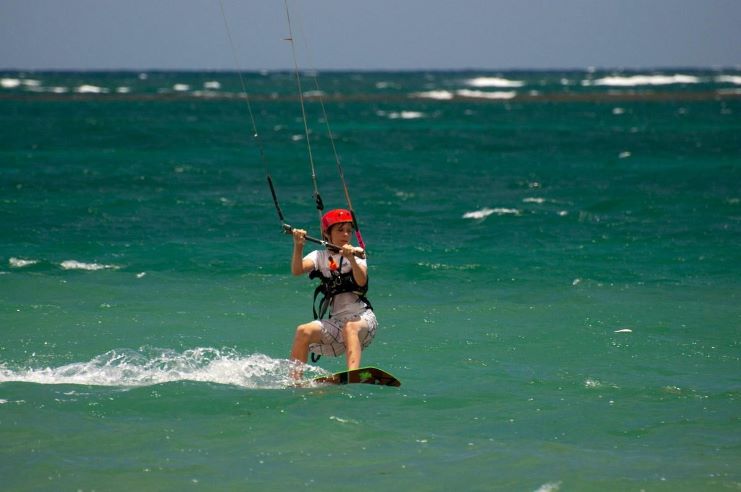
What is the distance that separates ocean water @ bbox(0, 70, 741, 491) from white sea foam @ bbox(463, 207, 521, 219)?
8 cm

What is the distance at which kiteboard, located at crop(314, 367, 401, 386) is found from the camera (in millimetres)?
10094

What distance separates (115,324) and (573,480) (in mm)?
7264

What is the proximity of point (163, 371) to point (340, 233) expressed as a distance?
2.33m

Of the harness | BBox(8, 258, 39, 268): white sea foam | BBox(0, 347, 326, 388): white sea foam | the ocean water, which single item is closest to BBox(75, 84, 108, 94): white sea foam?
the ocean water

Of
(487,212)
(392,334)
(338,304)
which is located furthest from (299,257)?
(487,212)

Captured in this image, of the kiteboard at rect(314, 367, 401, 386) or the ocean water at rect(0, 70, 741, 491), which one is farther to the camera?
the kiteboard at rect(314, 367, 401, 386)

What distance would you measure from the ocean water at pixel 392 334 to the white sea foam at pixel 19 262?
0.22ft

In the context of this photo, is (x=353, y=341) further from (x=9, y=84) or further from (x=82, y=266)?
(x=9, y=84)

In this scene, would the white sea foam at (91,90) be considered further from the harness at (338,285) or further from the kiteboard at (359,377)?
the kiteboard at (359,377)

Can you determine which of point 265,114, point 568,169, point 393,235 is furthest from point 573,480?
point 265,114

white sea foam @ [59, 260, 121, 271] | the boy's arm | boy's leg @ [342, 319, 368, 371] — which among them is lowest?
white sea foam @ [59, 260, 121, 271]

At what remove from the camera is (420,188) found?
3061cm

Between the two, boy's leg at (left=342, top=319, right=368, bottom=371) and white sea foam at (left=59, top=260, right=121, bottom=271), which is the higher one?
boy's leg at (left=342, top=319, right=368, bottom=371)

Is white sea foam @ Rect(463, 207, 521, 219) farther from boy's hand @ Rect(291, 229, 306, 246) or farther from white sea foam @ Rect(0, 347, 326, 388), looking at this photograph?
boy's hand @ Rect(291, 229, 306, 246)
